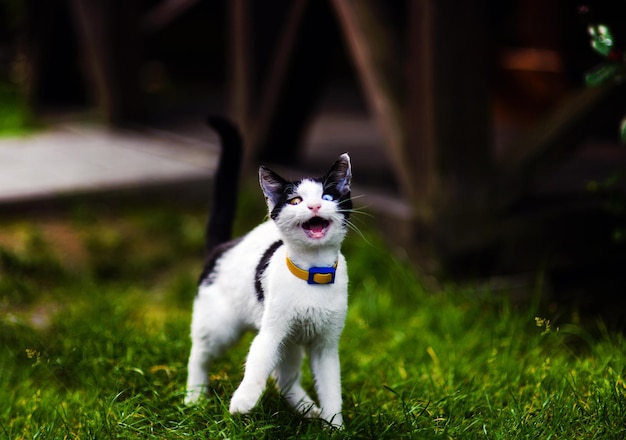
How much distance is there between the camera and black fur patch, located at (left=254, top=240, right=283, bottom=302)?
2109 millimetres

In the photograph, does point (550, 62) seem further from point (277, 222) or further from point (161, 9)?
point (277, 222)

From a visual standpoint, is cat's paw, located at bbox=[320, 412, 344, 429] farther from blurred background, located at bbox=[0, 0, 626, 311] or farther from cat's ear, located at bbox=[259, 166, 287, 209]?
blurred background, located at bbox=[0, 0, 626, 311]

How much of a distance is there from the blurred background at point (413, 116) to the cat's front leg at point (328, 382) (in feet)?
4.08

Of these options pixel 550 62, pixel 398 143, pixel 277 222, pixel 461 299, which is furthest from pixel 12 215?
pixel 550 62

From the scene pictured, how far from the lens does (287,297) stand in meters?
1.99

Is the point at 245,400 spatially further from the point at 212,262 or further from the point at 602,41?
the point at 602,41

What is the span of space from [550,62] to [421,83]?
3416 mm

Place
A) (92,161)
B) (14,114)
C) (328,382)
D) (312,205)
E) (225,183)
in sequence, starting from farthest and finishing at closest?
(14,114), (92,161), (225,183), (328,382), (312,205)

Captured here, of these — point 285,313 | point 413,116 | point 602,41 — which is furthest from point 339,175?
point 413,116

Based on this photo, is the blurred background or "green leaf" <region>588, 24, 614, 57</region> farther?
the blurred background

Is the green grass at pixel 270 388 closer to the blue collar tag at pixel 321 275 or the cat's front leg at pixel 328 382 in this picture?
the cat's front leg at pixel 328 382

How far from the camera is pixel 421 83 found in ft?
12.0

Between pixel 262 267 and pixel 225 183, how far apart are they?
459 mm

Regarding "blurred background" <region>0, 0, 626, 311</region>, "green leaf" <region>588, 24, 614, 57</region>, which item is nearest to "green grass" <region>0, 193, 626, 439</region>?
"blurred background" <region>0, 0, 626, 311</region>
